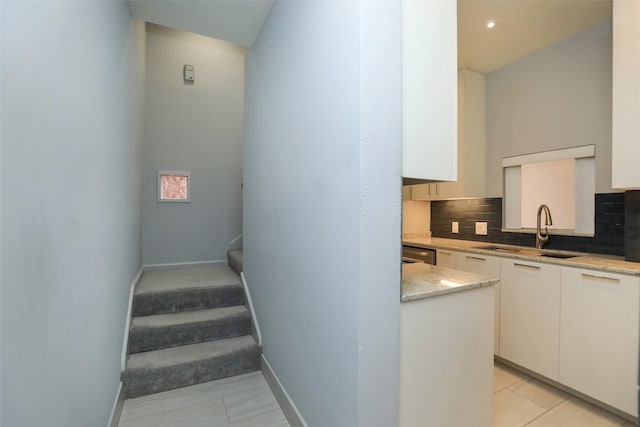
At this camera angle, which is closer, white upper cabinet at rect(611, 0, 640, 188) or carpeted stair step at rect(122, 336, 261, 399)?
white upper cabinet at rect(611, 0, 640, 188)

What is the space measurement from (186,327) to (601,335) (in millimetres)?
2943

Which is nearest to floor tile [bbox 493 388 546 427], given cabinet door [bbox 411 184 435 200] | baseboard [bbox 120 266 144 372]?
cabinet door [bbox 411 184 435 200]

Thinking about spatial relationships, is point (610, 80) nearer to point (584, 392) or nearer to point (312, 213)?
point (584, 392)

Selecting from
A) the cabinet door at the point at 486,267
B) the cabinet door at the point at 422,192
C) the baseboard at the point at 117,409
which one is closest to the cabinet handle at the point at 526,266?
the cabinet door at the point at 486,267

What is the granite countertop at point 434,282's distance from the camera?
1202 mm

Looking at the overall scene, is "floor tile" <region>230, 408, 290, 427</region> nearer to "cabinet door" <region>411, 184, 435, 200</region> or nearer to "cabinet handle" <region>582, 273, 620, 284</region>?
"cabinet handle" <region>582, 273, 620, 284</region>

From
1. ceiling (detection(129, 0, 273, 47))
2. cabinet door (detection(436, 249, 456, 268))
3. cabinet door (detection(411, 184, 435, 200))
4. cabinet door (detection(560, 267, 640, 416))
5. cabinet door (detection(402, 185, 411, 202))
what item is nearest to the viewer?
cabinet door (detection(560, 267, 640, 416))

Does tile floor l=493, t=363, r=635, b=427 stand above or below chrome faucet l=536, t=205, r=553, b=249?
below

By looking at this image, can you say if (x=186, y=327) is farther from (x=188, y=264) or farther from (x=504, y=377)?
(x=504, y=377)

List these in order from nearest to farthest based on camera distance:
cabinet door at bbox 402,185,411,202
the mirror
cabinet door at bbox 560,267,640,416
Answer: cabinet door at bbox 560,267,640,416, the mirror, cabinet door at bbox 402,185,411,202

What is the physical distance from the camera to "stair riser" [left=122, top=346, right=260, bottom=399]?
1887 mm

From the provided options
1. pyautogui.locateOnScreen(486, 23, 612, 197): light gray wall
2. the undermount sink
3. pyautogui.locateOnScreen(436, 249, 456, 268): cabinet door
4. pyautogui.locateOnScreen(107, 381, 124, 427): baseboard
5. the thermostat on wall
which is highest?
the thermostat on wall

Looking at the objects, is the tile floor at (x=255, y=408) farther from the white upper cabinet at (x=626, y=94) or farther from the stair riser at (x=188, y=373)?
the white upper cabinet at (x=626, y=94)

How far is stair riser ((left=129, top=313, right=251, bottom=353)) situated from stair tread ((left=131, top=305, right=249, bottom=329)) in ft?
0.10
